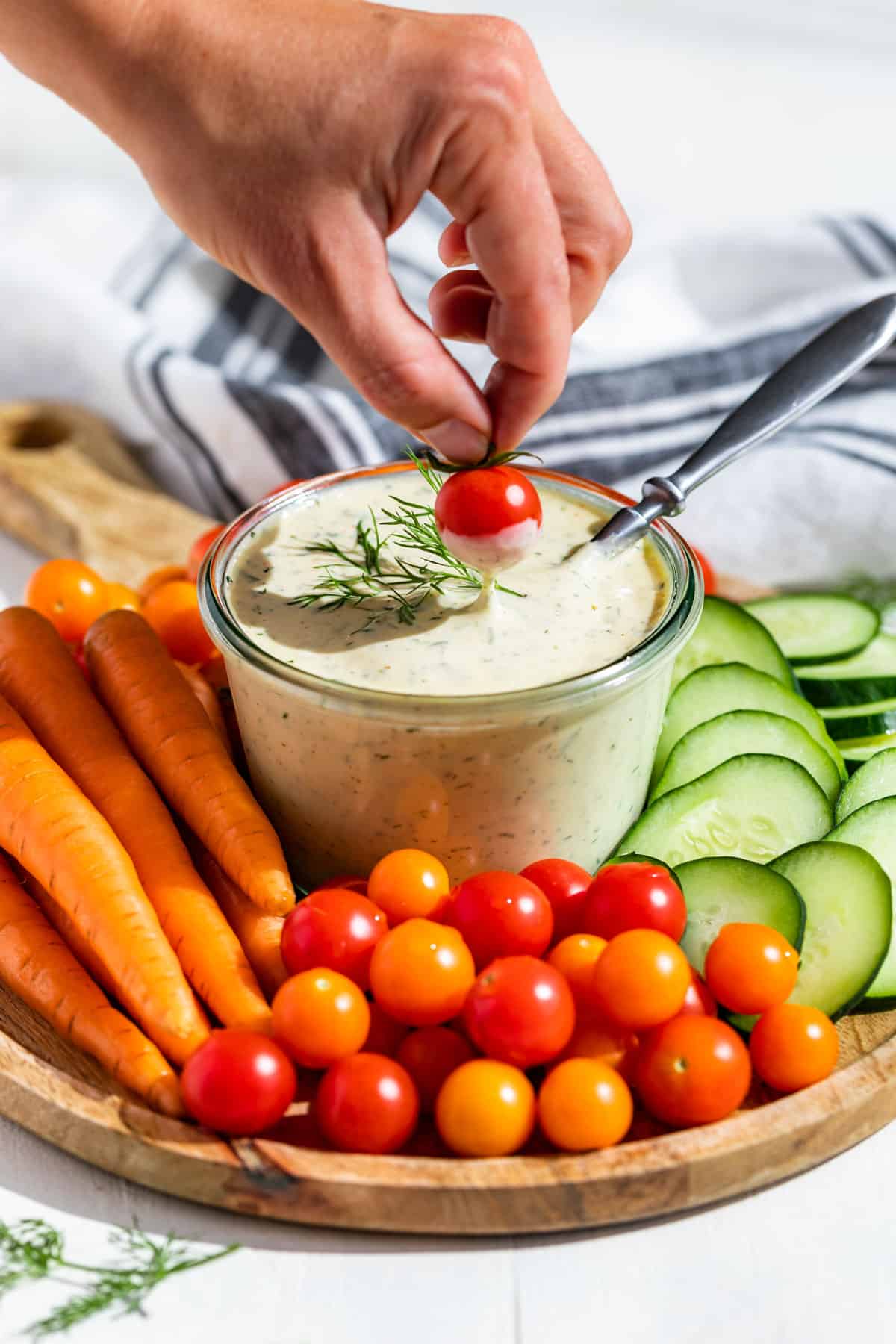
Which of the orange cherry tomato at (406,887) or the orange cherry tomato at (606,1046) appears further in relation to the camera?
the orange cherry tomato at (406,887)

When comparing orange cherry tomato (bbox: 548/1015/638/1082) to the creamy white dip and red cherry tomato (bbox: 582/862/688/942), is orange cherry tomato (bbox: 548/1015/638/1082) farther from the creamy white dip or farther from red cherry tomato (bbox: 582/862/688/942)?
the creamy white dip

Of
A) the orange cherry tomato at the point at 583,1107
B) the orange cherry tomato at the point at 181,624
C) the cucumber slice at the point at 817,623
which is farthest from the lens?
the orange cherry tomato at the point at 181,624

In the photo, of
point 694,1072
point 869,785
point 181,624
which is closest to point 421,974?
point 694,1072

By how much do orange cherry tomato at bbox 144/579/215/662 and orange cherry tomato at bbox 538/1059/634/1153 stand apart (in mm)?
1646

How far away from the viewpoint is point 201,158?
7.52 feet

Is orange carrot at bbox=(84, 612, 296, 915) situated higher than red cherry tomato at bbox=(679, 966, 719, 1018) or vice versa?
red cherry tomato at bbox=(679, 966, 719, 1018)

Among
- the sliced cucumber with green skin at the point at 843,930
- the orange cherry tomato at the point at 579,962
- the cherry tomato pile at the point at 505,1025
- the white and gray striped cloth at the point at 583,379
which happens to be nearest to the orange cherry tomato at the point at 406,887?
the cherry tomato pile at the point at 505,1025

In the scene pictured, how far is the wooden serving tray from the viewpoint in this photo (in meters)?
2.18

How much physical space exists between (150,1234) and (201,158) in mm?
1677

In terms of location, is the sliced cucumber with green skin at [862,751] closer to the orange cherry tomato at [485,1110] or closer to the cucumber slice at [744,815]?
the cucumber slice at [744,815]

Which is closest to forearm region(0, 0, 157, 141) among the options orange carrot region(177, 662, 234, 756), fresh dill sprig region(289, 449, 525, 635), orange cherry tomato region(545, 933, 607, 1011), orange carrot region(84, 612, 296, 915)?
fresh dill sprig region(289, 449, 525, 635)

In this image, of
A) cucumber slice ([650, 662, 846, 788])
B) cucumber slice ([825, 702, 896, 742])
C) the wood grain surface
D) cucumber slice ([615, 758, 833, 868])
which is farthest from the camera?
the wood grain surface

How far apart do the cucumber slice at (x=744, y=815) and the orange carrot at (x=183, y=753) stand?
2.45 feet

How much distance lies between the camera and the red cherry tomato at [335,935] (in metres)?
2.46
